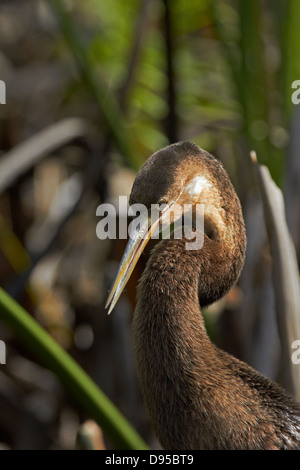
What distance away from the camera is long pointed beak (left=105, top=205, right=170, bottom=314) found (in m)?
1.04

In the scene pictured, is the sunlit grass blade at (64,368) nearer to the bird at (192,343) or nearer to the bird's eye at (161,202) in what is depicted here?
the bird at (192,343)

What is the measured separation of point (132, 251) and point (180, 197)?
0.11 meters

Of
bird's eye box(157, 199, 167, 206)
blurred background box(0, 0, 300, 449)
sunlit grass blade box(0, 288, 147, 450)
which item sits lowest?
sunlit grass blade box(0, 288, 147, 450)

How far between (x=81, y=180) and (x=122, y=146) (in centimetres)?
38

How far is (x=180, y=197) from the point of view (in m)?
1.10

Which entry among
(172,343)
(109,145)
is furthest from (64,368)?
(109,145)

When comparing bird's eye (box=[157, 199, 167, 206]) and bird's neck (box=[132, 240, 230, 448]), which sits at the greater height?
bird's eye (box=[157, 199, 167, 206])

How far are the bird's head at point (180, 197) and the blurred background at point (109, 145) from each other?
47 cm

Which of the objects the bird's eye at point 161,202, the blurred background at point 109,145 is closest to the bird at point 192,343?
the bird's eye at point 161,202

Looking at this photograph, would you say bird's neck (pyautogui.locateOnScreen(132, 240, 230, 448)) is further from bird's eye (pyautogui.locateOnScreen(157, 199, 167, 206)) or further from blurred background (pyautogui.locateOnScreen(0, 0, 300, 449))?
blurred background (pyautogui.locateOnScreen(0, 0, 300, 449))

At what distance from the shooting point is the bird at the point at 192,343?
108 centimetres

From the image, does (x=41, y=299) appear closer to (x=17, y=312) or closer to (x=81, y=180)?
(x=81, y=180)

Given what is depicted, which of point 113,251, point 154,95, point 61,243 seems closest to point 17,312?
point 113,251

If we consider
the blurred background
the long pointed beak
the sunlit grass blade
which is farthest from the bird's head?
the blurred background
